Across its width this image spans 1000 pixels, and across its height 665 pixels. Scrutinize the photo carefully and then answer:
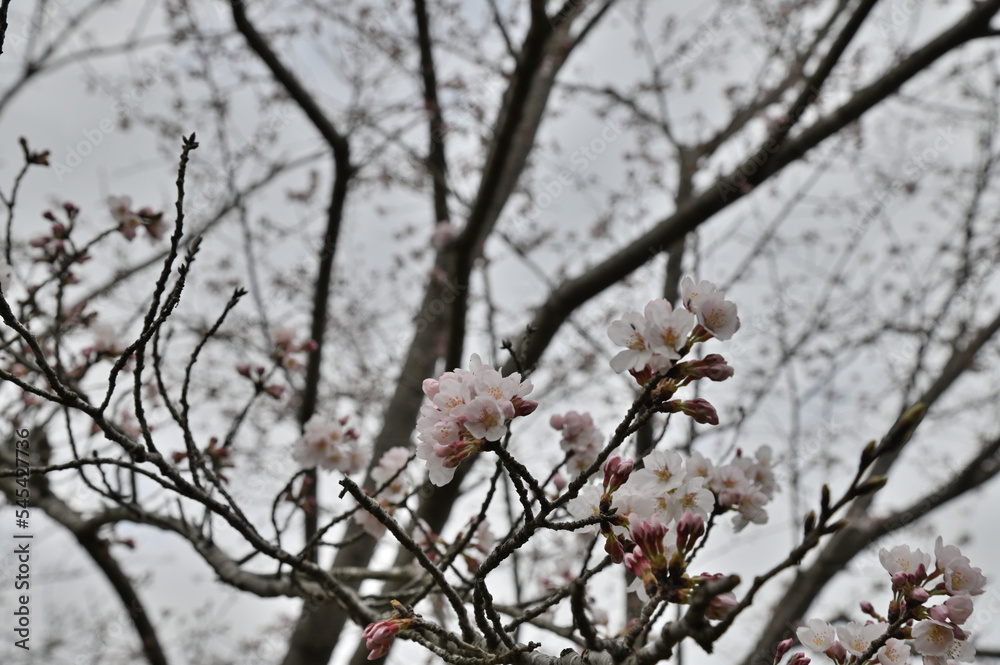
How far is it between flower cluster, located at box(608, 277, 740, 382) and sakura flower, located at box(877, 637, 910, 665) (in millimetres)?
643

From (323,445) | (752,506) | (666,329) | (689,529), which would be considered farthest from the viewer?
(323,445)

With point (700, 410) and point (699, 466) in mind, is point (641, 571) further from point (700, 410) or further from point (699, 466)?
point (699, 466)

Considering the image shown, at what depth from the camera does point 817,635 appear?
111 cm

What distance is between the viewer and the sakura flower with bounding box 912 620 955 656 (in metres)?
0.97

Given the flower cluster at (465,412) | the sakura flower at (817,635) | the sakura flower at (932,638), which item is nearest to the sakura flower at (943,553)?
the sakura flower at (932,638)

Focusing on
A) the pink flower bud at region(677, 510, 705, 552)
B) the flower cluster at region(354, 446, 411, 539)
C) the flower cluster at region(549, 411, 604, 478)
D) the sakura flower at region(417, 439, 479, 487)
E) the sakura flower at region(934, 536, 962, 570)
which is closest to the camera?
the pink flower bud at region(677, 510, 705, 552)

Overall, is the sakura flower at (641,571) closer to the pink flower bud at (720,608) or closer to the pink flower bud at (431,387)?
the pink flower bud at (720,608)

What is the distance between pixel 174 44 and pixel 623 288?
13.0ft

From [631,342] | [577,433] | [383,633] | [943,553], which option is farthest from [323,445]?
[943,553]

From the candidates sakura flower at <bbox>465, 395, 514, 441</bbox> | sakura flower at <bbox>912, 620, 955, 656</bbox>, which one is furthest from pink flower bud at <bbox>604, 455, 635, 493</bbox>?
sakura flower at <bbox>912, 620, 955, 656</bbox>

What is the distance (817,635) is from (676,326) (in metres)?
0.73

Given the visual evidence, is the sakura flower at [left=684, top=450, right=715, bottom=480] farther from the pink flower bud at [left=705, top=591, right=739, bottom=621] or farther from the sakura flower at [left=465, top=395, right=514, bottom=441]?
the sakura flower at [left=465, top=395, right=514, bottom=441]

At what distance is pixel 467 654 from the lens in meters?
0.92

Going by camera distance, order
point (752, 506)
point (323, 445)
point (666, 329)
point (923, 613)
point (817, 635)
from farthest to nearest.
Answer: point (323, 445) → point (752, 506) → point (817, 635) → point (923, 613) → point (666, 329)
